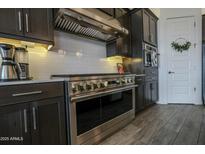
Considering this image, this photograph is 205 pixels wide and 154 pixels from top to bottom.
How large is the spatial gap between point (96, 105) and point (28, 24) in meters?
1.20

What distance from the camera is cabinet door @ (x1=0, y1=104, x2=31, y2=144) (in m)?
1.22

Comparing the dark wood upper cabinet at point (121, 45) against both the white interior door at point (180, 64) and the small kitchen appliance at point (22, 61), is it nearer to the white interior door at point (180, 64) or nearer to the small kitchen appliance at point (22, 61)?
the white interior door at point (180, 64)

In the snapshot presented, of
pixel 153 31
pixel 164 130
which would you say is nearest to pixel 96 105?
pixel 164 130

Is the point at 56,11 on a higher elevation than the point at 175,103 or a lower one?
higher

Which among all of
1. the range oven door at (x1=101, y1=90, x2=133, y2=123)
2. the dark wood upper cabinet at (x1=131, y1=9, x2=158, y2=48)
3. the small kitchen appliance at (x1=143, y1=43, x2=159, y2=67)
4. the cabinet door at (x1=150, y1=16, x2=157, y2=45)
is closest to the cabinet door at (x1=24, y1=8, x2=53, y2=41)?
the range oven door at (x1=101, y1=90, x2=133, y2=123)

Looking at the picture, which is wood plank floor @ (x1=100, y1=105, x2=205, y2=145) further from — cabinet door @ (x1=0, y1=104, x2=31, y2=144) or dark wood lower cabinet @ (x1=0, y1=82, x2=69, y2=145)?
cabinet door @ (x1=0, y1=104, x2=31, y2=144)

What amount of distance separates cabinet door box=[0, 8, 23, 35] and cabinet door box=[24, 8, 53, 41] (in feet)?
0.21

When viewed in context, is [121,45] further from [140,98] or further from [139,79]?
[140,98]

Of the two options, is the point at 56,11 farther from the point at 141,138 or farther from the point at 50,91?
the point at 141,138

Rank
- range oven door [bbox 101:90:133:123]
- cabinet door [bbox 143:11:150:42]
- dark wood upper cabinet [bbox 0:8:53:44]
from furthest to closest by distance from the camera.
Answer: cabinet door [bbox 143:11:150:42]
range oven door [bbox 101:90:133:123]
dark wood upper cabinet [bbox 0:8:53:44]

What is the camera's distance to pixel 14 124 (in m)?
1.28

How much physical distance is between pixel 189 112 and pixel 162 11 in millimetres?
2791

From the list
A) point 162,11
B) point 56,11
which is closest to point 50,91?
point 56,11

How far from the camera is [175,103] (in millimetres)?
4484
